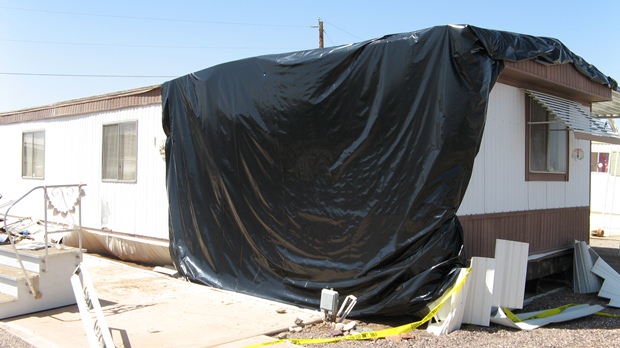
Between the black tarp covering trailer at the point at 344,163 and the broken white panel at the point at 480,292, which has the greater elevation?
the black tarp covering trailer at the point at 344,163

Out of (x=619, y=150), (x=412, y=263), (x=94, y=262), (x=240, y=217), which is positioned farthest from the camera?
(x=619, y=150)

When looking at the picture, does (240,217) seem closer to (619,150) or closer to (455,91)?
(455,91)

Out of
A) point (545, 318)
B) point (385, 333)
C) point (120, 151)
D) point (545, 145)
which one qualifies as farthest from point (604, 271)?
point (120, 151)

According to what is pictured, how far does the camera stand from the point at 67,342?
511cm

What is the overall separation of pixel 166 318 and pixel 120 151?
4.48 meters

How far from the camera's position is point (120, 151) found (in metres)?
9.55

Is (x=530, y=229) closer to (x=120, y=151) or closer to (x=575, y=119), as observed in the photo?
(x=575, y=119)

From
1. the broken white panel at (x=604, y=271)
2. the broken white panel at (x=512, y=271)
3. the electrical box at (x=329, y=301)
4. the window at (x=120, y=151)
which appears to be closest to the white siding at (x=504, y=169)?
the broken white panel at (x=512, y=271)

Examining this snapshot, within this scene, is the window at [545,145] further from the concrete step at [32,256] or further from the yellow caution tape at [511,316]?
the concrete step at [32,256]

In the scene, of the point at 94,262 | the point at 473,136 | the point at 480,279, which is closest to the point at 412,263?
the point at 480,279

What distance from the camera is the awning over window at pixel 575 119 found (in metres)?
7.30

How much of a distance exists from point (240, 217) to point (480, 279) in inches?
121

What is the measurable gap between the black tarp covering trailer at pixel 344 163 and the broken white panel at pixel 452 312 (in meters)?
0.16

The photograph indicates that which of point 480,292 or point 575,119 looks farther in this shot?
point 575,119
